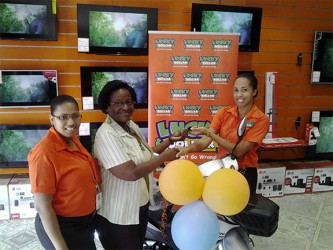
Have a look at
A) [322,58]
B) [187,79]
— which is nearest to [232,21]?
[187,79]

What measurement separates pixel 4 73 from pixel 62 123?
7.32ft

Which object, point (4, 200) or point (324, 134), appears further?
point (324, 134)

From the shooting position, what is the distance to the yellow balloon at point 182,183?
139 cm

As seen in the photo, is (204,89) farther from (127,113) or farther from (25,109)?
(25,109)

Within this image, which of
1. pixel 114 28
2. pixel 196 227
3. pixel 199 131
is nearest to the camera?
pixel 196 227

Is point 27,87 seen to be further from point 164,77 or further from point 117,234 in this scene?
point 117,234

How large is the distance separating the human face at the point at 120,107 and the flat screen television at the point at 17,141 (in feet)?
6.79

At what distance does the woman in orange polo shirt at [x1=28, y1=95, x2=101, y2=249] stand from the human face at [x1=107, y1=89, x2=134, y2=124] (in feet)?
0.62

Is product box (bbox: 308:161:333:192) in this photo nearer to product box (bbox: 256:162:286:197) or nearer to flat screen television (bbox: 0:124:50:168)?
product box (bbox: 256:162:286:197)

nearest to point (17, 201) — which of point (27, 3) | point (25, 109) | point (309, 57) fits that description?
point (25, 109)

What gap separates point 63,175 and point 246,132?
48.2 inches

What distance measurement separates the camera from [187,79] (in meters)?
3.12

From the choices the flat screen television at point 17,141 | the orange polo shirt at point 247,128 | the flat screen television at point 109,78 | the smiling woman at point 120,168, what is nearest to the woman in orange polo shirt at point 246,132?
the orange polo shirt at point 247,128

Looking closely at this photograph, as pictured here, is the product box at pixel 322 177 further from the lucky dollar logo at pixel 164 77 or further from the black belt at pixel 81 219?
the black belt at pixel 81 219
